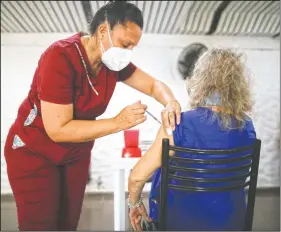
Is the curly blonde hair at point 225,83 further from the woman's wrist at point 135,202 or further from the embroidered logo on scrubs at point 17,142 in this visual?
the embroidered logo on scrubs at point 17,142

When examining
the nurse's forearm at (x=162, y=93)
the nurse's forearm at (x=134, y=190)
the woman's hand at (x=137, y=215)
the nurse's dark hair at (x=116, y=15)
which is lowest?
the woman's hand at (x=137, y=215)

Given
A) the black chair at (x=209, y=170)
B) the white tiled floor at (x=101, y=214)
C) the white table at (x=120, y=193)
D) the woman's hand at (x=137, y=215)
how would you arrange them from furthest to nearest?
1. the white tiled floor at (x=101, y=214)
2. the white table at (x=120, y=193)
3. the woman's hand at (x=137, y=215)
4. the black chair at (x=209, y=170)

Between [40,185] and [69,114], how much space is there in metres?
0.41

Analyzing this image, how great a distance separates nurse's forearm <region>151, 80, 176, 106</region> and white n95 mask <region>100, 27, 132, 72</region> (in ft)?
0.83

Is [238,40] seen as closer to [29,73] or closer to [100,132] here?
[100,132]

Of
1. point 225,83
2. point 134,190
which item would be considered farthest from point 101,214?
point 225,83

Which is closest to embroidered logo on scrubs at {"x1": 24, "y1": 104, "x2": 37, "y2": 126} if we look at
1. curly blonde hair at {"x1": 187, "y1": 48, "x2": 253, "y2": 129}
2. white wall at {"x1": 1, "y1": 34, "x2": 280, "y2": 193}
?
white wall at {"x1": 1, "y1": 34, "x2": 280, "y2": 193}

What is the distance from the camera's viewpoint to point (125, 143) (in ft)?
5.19

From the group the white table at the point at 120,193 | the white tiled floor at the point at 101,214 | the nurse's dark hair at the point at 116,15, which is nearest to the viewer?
the nurse's dark hair at the point at 116,15

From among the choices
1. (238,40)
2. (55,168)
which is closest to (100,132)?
(55,168)

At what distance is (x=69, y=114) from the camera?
1.24 meters

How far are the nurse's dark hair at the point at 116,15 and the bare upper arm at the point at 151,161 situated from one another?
48 cm

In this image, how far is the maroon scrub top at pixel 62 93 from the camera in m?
1.22

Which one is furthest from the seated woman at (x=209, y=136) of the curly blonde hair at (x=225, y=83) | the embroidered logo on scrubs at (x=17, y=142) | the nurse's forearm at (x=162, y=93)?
the embroidered logo on scrubs at (x=17, y=142)
